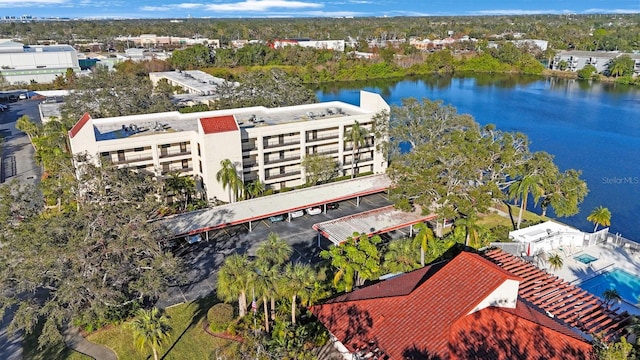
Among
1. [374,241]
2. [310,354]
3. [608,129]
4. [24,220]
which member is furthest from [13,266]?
[608,129]

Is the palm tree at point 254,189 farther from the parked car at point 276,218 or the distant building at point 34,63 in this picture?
the distant building at point 34,63

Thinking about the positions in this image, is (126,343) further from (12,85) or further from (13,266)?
(12,85)

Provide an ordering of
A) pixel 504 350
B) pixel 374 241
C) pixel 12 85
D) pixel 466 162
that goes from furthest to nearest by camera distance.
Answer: pixel 12 85 < pixel 466 162 < pixel 374 241 < pixel 504 350

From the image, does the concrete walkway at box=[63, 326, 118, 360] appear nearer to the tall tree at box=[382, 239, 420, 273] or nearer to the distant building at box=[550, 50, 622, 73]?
the tall tree at box=[382, 239, 420, 273]

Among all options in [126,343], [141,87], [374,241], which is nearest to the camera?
[126,343]

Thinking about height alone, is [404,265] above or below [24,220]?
below

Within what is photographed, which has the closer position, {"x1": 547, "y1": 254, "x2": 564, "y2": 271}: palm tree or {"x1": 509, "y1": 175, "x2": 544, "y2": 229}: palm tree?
{"x1": 547, "y1": 254, "x2": 564, "y2": 271}: palm tree

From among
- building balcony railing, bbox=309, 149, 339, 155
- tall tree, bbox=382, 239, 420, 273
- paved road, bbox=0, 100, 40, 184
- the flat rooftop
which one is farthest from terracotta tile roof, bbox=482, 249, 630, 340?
paved road, bbox=0, 100, 40, 184
